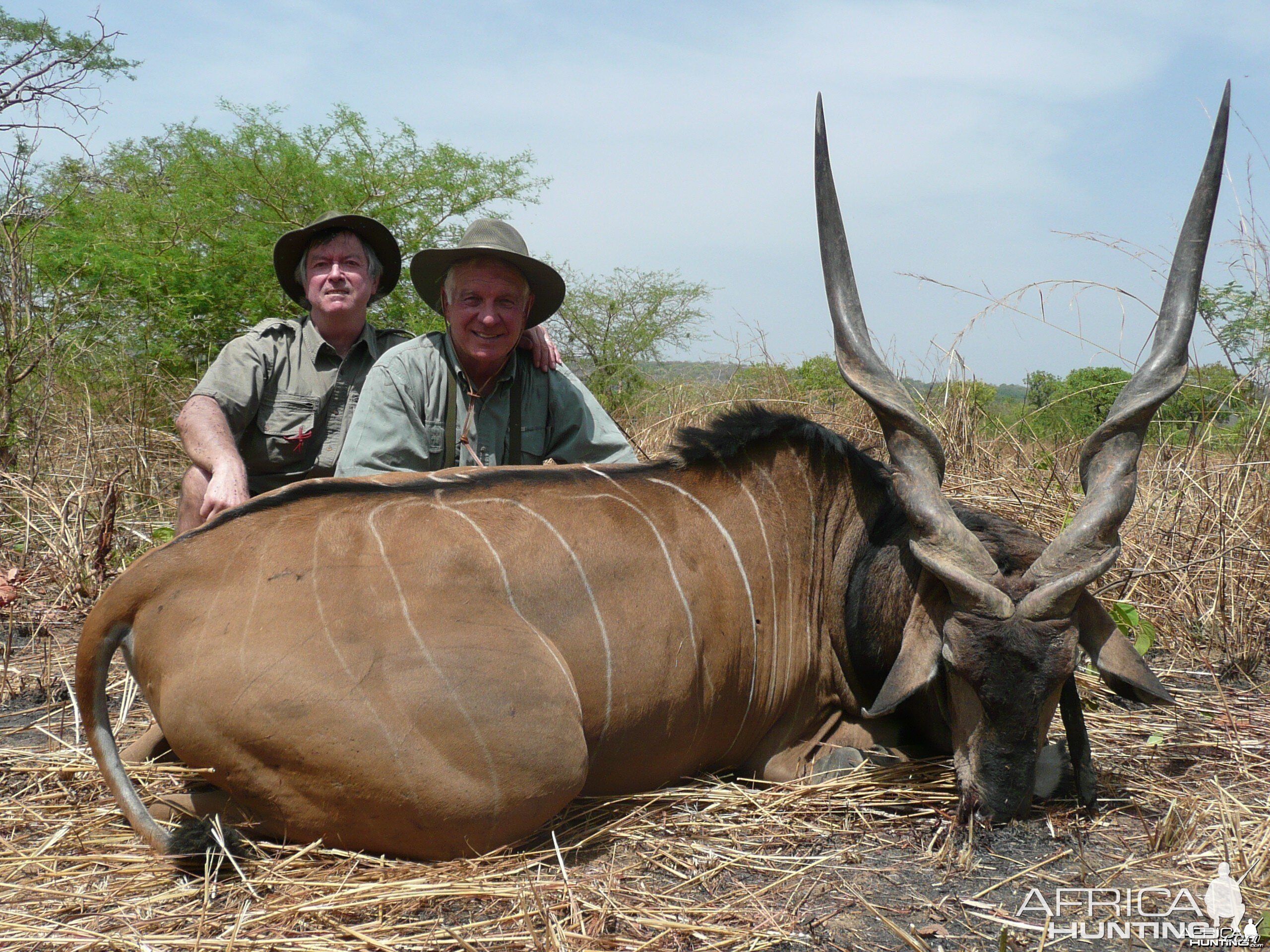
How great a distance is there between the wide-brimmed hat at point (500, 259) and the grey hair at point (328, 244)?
380 mm

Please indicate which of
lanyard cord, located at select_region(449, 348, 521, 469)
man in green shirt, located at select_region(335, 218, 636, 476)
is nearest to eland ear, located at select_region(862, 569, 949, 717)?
man in green shirt, located at select_region(335, 218, 636, 476)

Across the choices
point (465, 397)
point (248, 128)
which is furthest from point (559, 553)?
point (248, 128)

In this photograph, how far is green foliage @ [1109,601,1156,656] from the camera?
3629mm

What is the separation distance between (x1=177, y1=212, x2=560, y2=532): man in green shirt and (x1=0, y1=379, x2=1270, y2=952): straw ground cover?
1.08m

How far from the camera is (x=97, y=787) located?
2867mm

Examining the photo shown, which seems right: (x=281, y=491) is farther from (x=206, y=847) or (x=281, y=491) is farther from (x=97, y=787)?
(x=97, y=787)

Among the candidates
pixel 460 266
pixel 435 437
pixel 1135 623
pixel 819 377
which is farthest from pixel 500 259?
pixel 819 377

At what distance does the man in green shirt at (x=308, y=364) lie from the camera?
421cm

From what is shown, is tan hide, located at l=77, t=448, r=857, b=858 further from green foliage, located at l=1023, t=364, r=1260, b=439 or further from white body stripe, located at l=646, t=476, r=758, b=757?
green foliage, located at l=1023, t=364, r=1260, b=439

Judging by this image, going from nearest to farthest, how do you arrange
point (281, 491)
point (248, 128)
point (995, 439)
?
point (281, 491)
point (995, 439)
point (248, 128)

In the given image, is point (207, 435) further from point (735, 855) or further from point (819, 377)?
point (819, 377)

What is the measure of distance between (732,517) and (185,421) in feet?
7.28

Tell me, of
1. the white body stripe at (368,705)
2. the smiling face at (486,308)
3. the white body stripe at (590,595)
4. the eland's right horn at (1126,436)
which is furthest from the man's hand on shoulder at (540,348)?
the eland's right horn at (1126,436)

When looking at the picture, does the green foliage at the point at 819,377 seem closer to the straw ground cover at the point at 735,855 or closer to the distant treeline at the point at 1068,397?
the distant treeline at the point at 1068,397
